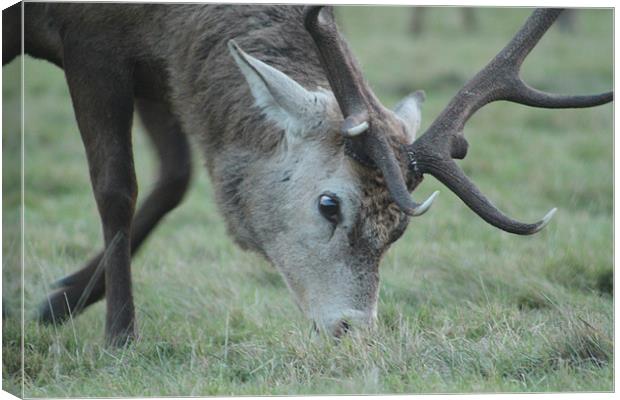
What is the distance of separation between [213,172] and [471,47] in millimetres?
6221

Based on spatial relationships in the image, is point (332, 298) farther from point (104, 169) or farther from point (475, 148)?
point (475, 148)

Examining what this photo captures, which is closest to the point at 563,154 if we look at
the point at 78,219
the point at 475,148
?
the point at 475,148

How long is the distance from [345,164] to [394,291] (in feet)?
3.62

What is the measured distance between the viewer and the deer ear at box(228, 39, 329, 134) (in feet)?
14.5

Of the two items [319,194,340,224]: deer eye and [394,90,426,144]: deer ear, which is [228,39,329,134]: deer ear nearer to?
[319,194,340,224]: deer eye

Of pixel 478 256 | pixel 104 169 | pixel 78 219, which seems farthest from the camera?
pixel 78 219

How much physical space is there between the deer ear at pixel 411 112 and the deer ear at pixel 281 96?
15.7 inches

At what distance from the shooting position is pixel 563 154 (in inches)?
325

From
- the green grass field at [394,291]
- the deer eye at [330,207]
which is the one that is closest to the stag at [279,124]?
the deer eye at [330,207]

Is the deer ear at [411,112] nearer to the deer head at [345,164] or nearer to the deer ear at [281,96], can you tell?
the deer head at [345,164]

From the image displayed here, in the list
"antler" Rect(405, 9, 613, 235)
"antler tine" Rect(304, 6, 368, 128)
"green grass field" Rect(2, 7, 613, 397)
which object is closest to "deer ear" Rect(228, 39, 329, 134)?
"antler tine" Rect(304, 6, 368, 128)

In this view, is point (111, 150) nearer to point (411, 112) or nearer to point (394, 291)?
point (411, 112)

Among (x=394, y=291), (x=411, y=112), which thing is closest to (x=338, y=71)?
(x=411, y=112)

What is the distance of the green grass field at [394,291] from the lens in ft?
14.5
